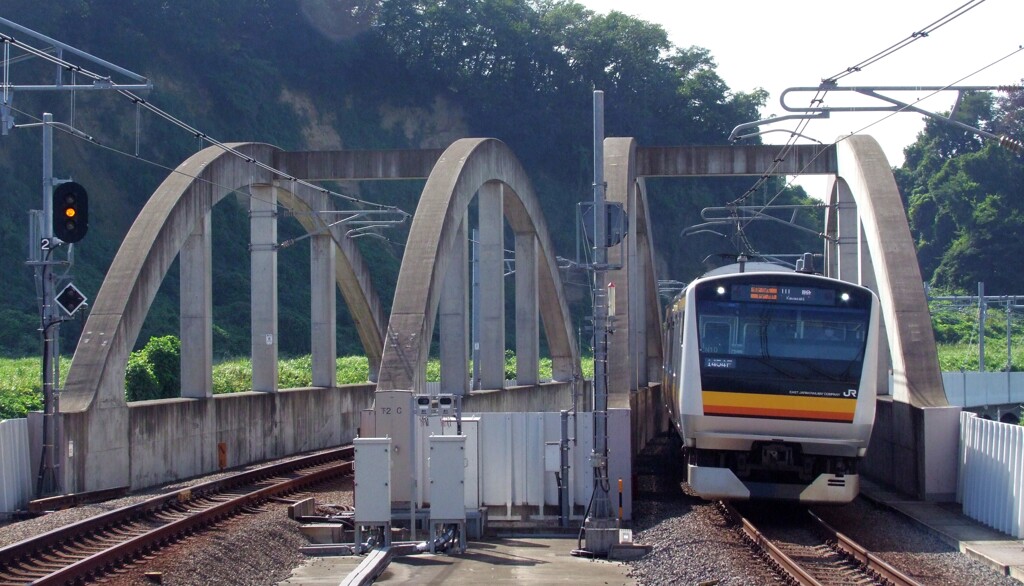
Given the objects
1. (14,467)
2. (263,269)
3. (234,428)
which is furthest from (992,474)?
(263,269)

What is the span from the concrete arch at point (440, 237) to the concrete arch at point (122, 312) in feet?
13.8

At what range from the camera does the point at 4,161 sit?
5341cm

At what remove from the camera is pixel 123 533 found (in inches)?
542

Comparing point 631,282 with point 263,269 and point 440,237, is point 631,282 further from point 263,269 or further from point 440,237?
point 440,237

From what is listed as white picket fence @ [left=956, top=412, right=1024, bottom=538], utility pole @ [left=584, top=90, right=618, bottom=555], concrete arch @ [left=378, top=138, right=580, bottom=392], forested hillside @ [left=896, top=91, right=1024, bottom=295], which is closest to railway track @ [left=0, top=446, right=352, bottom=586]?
concrete arch @ [left=378, top=138, right=580, bottom=392]

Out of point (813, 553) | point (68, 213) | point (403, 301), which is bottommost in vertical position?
point (813, 553)

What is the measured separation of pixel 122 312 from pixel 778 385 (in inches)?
423

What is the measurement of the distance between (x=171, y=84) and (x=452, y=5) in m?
20.2

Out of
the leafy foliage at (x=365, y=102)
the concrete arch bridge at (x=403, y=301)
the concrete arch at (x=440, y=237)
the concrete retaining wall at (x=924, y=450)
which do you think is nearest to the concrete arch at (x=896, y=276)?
the concrete arch bridge at (x=403, y=301)

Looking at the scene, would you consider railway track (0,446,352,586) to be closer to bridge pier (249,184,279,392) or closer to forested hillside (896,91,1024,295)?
bridge pier (249,184,279,392)

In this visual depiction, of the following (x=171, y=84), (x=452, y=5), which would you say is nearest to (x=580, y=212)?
(x=171, y=84)

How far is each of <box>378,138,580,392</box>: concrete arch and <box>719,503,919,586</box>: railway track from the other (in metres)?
5.45

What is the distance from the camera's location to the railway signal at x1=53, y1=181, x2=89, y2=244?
17.6m

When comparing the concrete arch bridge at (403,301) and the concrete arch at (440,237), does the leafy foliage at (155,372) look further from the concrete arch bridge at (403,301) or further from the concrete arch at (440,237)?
the concrete arch at (440,237)
